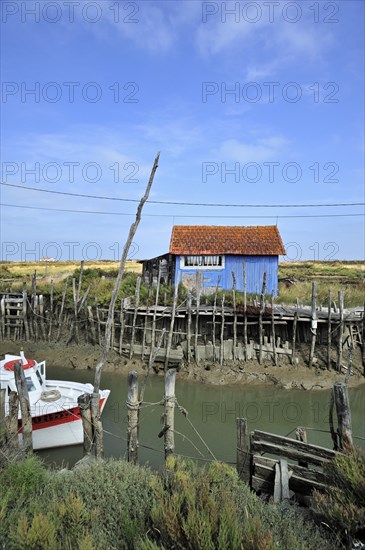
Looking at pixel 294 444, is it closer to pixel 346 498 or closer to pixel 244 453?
pixel 244 453

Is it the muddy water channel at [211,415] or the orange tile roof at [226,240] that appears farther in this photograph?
the orange tile roof at [226,240]

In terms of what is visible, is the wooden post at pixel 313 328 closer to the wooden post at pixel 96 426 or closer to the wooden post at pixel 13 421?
the wooden post at pixel 96 426

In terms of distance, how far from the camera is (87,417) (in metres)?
8.93

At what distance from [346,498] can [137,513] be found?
8.98ft

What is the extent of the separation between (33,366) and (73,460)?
3054 millimetres

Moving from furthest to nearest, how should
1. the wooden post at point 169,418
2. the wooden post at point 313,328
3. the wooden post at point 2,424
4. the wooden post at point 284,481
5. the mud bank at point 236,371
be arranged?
1. the wooden post at point 313,328
2. the mud bank at point 236,371
3. the wooden post at point 2,424
4. the wooden post at point 169,418
5. the wooden post at point 284,481

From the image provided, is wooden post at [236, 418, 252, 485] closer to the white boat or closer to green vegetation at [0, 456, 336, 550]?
green vegetation at [0, 456, 336, 550]

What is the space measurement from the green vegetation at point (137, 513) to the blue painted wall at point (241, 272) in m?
17.4

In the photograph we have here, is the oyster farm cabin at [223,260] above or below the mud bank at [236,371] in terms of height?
above

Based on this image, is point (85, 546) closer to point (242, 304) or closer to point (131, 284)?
point (242, 304)

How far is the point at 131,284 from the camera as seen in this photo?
79.3 ft

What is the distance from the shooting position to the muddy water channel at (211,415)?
12.0 meters

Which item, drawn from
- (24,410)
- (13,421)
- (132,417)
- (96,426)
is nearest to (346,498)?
(132,417)

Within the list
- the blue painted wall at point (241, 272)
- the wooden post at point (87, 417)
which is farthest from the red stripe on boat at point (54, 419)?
the blue painted wall at point (241, 272)
